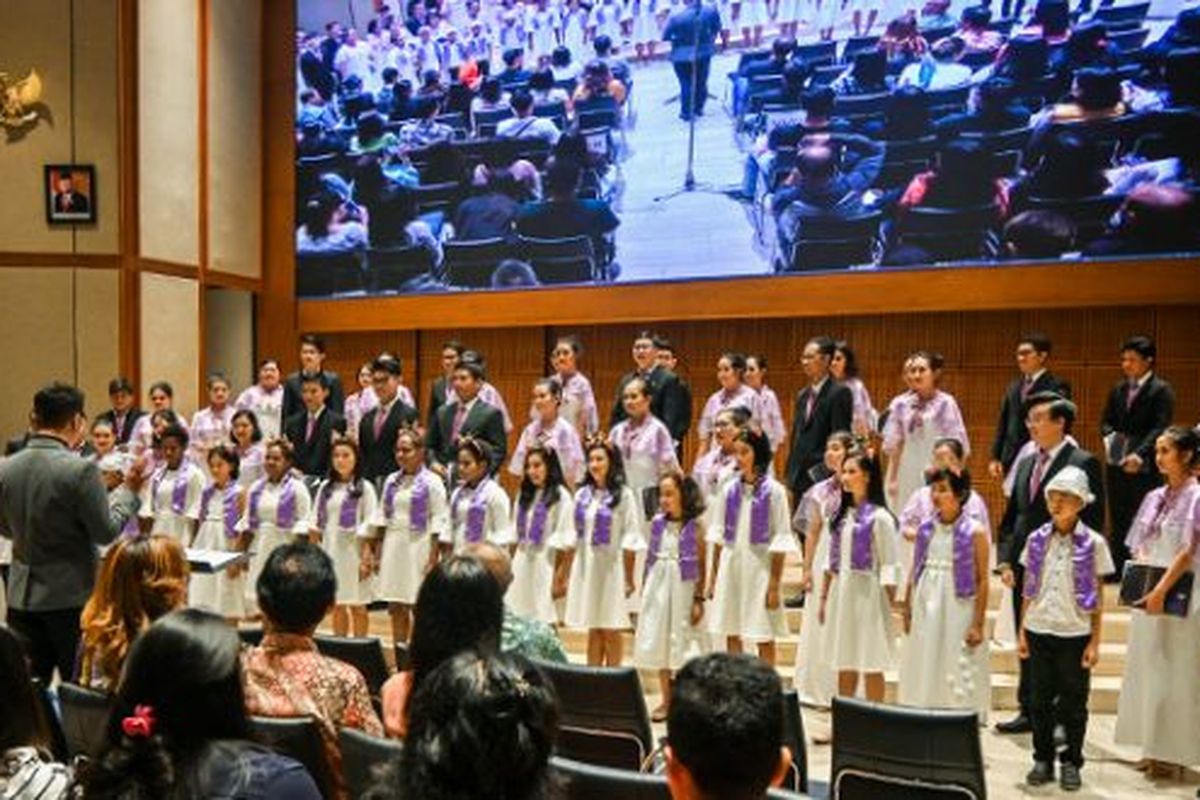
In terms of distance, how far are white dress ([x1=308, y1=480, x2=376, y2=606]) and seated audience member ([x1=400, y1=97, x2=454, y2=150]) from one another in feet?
16.8

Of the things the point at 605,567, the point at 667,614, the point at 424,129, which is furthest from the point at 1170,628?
the point at 424,129

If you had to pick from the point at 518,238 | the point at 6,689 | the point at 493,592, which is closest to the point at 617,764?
the point at 493,592

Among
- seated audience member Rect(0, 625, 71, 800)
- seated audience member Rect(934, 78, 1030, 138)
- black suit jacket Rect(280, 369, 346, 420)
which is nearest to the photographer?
seated audience member Rect(0, 625, 71, 800)

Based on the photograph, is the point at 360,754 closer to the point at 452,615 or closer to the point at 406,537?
the point at 452,615

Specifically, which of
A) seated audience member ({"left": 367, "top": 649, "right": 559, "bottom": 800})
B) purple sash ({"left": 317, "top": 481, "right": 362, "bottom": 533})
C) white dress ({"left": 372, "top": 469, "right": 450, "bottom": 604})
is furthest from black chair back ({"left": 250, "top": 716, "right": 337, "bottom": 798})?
purple sash ({"left": 317, "top": 481, "right": 362, "bottom": 533})

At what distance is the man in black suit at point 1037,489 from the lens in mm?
5727

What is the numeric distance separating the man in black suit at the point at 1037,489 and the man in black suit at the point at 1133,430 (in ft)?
5.14

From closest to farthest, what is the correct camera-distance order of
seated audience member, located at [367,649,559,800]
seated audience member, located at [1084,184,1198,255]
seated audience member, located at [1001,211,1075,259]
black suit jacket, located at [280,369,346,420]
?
seated audience member, located at [367,649,559,800]
black suit jacket, located at [280,369,346,420]
seated audience member, located at [1084,184,1198,255]
seated audience member, located at [1001,211,1075,259]

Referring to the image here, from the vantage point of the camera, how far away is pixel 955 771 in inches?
133

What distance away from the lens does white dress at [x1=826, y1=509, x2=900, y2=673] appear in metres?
5.92

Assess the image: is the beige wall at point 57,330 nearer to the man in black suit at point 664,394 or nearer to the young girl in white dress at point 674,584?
the man in black suit at point 664,394

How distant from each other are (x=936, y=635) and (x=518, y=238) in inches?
264

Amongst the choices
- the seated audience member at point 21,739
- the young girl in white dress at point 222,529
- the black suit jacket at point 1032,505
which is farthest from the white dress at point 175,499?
the seated audience member at point 21,739

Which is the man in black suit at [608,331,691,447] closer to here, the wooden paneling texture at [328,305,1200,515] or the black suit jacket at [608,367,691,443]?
the black suit jacket at [608,367,691,443]
